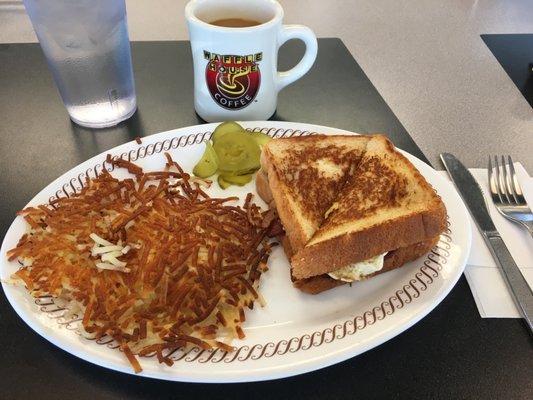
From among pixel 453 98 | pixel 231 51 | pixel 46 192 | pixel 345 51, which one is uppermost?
pixel 231 51

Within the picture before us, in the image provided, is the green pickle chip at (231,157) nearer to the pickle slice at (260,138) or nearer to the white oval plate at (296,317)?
the pickle slice at (260,138)

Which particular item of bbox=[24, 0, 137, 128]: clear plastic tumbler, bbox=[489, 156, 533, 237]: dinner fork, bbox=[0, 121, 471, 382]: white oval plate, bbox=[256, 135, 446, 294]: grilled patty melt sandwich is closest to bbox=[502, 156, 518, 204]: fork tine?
bbox=[489, 156, 533, 237]: dinner fork

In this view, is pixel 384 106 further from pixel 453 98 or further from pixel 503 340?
pixel 503 340

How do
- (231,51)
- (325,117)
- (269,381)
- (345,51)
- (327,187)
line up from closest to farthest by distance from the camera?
1. (269,381)
2. (327,187)
3. (231,51)
4. (325,117)
5. (345,51)

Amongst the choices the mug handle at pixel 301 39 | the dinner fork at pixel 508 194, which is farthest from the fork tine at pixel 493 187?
the mug handle at pixel 301 39

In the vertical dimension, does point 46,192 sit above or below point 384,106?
above

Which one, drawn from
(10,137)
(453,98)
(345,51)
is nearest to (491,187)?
(453,98)

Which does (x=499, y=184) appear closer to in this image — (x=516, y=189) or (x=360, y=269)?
(x=516, y=189)

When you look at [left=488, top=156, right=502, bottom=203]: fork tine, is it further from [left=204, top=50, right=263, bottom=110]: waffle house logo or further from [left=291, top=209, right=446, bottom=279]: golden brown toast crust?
[left=204, top=50, right=263, bottom=110]: waffle house logo
